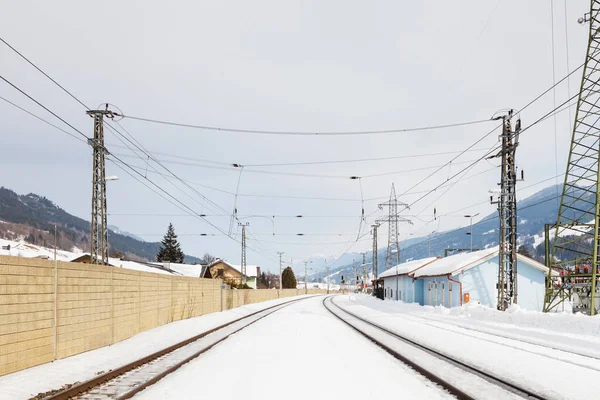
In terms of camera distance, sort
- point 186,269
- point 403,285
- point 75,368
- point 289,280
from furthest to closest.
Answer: point 289,280 → point 186,269 → point 403,285 → point 75,368

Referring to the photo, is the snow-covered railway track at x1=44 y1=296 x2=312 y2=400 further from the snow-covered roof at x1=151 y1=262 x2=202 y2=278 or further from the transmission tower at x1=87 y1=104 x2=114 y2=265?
the snow-covered roof at x1=151 y1=262 x2=202 y2=278

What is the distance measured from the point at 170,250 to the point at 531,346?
4243 inches

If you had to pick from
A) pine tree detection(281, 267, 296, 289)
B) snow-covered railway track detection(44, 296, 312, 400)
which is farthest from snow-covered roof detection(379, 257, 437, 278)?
pine tree detection(281, 267, 296, 289)

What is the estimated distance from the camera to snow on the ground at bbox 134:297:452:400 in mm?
9289

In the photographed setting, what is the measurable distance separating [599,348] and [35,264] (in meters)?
15.6

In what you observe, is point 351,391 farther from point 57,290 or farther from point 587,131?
point 587,131

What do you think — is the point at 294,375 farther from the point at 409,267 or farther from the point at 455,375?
the point at 409,267

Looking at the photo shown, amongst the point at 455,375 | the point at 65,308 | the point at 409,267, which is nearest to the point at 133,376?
the point at 65,308

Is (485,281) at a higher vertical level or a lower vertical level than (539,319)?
higher

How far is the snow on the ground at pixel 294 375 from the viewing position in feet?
30.5

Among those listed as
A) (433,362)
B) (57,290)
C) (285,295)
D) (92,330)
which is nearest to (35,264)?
(57,290)

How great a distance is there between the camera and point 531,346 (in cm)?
1683

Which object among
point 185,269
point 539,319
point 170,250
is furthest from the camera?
point 170,250

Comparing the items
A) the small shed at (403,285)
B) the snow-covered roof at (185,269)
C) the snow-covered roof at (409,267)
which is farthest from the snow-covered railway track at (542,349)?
the snow-covered roof at (185,269)
